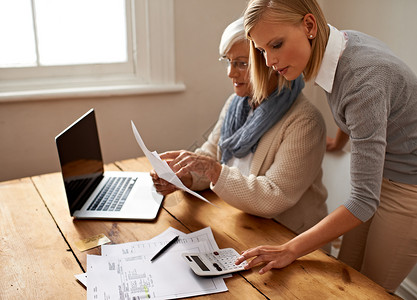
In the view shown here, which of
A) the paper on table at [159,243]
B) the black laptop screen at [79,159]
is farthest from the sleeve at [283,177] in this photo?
the black laptop screen at [79,159]

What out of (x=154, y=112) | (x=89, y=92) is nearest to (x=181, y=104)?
(x=154, y=112)

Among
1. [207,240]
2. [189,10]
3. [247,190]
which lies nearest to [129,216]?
[207,240]

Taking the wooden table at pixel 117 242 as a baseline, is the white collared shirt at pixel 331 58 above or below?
above

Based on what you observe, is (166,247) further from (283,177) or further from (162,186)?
(283,177)

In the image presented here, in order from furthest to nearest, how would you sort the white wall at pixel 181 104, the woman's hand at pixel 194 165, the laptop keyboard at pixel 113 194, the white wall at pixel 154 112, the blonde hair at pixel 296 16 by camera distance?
the white wall at pixel 154 112, the white wall at pixel 181 104, the laptop keyboard at pixel 113 194, the woman's hand at pixel 194 165, the blonde hair at pixel 296 16

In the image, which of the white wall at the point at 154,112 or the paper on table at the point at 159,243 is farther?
the white wall at the point at 154,112

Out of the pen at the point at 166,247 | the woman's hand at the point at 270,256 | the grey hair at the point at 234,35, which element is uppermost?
the grey hair at the point at 234,35

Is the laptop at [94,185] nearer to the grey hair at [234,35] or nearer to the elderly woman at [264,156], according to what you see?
the elderly woman at [264,156]

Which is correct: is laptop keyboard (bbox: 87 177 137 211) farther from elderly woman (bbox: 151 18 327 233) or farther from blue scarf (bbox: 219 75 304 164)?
blue scarf (bbox: 219 75 304 164)

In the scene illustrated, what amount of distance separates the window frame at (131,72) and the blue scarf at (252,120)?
0.69 meters

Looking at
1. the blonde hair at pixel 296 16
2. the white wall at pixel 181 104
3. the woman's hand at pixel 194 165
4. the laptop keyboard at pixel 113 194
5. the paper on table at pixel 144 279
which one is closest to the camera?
the paper on table at pixel 144 279

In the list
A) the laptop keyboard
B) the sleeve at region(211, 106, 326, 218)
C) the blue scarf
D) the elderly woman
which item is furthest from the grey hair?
the laptop keyboard

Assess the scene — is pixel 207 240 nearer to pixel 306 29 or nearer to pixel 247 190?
pixel 247 190

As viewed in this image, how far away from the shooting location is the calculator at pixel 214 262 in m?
1.07
